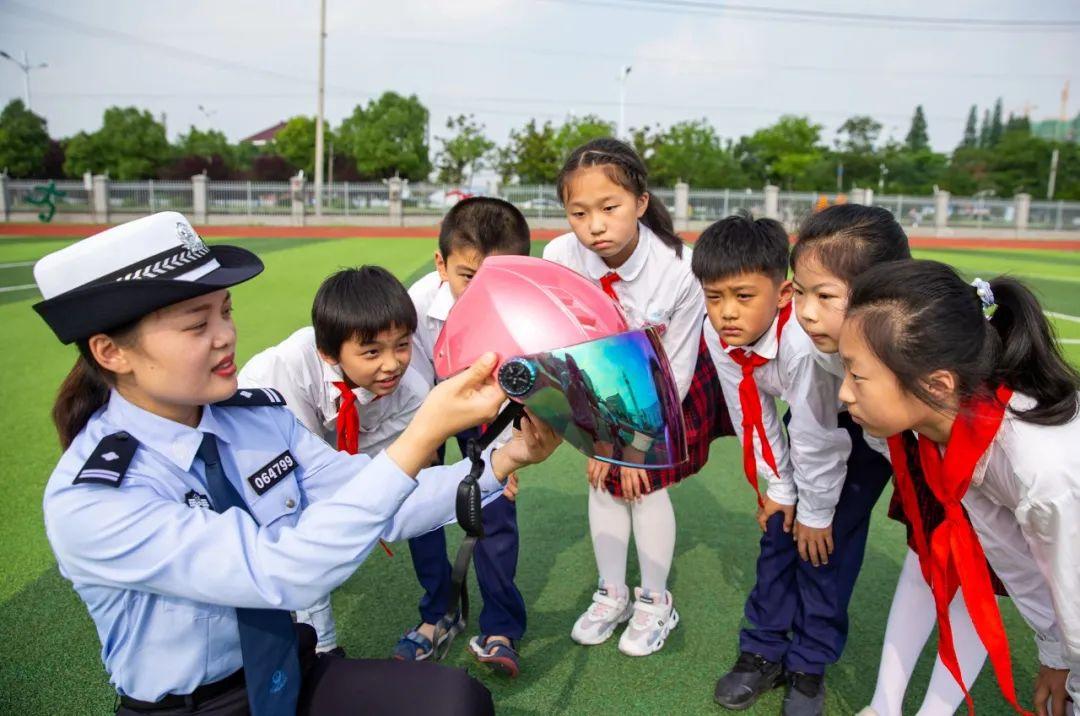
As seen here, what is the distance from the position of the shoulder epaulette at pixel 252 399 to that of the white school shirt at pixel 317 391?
0.59 metres

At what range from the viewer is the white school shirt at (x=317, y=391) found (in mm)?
2578

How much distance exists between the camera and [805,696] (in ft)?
7.95

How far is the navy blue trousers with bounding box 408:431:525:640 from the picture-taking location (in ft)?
8.64

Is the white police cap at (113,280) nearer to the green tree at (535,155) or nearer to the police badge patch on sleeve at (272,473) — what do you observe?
the police badge patch on sleeve at (272,473)

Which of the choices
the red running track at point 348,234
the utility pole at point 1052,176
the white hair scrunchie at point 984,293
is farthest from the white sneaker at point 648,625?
the utility pole at point 1052,176

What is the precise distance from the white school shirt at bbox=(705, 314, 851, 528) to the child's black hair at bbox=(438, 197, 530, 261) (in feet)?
2.72

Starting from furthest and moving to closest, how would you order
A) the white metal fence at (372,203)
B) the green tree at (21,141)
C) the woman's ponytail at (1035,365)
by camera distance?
the green tree at (21,141) < the white metal fence at (372,203) < the woman's ponytail at (1035,365)

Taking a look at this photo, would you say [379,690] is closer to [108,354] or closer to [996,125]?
[108,354]

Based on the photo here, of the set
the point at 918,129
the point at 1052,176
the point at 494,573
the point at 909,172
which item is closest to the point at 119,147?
the point at 494,573

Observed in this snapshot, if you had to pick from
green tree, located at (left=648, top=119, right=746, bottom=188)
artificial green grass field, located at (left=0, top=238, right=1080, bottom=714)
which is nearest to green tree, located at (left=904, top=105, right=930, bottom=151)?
green tree, located at (left=648, top=119, right=746, bottom=188)

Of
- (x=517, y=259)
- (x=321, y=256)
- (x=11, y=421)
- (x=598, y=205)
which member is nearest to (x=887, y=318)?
(x=517, y=259)

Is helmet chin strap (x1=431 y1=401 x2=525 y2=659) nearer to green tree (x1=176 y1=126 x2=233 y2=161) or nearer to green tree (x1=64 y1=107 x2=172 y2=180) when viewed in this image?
green tree (x1=64 y1=107 x2=172 y2=180)

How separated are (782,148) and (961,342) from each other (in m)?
59.4

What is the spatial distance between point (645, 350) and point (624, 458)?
22cm
